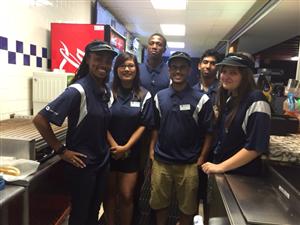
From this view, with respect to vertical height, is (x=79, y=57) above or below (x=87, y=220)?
above

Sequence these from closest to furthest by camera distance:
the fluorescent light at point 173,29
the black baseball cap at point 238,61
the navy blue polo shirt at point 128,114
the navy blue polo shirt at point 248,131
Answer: the navy blue polo shirt at point 248,131 → the black baseball cap at point 238,61 → the navy blue polo shirt at point 128,114 → the fluorescent light at point 173,29

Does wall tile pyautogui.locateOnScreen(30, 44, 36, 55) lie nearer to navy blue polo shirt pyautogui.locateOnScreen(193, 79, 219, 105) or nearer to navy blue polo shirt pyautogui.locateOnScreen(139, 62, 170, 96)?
navy blue polo shirt pyautogui.locateOnScreen(139, 62, 170, 96)

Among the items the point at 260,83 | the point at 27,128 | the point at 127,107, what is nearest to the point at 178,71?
the point at 127,107

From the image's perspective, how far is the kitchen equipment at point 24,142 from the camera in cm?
161

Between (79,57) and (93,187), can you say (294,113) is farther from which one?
(79,57)

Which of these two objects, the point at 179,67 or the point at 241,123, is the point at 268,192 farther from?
the point at 179,67

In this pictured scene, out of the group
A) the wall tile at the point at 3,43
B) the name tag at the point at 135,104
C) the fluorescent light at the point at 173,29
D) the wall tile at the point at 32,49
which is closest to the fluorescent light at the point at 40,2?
the wall tile at the point at 32,49

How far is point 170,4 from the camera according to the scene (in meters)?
4.80

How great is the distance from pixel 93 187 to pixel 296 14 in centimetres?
515

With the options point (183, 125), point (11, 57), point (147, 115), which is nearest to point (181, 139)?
point (183, 125)

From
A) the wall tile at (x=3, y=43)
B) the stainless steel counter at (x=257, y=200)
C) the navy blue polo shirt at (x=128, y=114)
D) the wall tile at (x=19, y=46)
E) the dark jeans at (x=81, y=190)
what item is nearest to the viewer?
the stainless steel counter at (x=257, y=200)

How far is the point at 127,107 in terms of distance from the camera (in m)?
2.09

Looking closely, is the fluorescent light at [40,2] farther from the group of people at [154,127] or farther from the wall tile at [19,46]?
the group of people at [154,127]

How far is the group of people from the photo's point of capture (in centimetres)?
155
